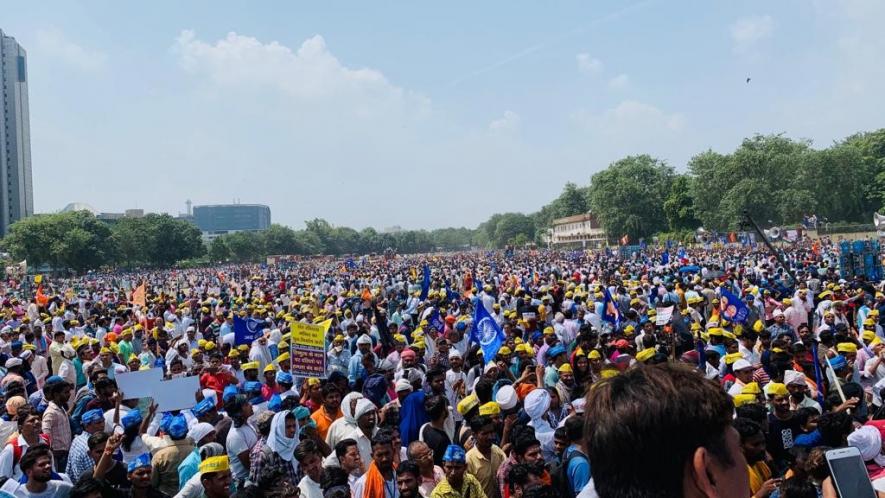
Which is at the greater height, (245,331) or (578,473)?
(245,331)

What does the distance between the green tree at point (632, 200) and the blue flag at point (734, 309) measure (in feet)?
210

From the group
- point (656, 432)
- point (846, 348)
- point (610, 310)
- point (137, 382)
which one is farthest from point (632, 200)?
point (656, 432)

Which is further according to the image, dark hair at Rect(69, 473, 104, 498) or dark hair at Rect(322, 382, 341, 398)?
dark hair at Rect(322, 382, 341, 398)

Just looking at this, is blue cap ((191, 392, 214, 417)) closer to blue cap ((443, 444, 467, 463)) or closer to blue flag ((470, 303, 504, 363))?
blue cap ((443, 444, 467, 463))

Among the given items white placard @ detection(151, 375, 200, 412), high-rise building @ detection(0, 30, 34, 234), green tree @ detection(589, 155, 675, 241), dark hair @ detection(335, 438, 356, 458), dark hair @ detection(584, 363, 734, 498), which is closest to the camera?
dark hair @ detection(584, 363, 734, 498)

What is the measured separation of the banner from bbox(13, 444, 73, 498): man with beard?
3.75m

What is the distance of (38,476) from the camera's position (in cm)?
430

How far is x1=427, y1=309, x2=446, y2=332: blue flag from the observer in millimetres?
12248

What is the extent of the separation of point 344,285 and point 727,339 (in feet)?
68.1

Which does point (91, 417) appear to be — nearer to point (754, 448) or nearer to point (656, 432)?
point (754, 448)

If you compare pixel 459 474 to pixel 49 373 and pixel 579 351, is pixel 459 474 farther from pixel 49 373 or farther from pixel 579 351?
pixel 49 373

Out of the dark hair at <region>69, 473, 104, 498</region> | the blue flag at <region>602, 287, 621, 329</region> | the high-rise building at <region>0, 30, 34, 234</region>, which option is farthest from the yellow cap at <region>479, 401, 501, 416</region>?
the high-rise building at <region>0, 30, 34, 234</region>

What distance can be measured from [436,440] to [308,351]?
303cm

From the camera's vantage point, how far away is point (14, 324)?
49.0ft
